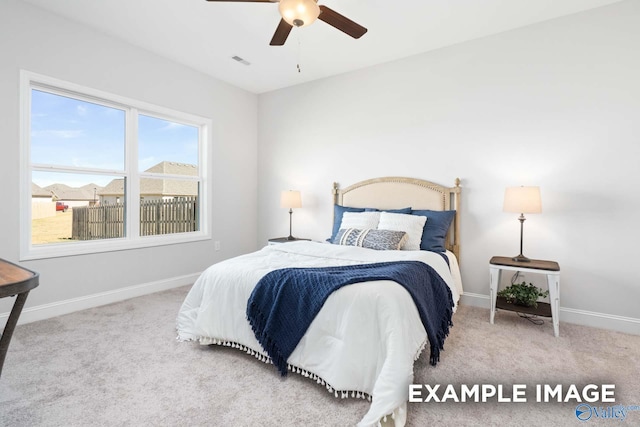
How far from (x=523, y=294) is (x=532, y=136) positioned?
149 cm

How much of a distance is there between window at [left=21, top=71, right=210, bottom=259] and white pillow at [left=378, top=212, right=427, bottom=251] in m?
2.49

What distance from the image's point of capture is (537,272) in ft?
8.50

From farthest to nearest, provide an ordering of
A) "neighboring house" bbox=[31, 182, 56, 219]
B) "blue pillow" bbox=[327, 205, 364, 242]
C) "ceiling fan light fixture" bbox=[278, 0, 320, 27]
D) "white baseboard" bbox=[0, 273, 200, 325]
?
"blue pillow" bbox=[327, 205, 364, 242]
"neighboring house" bbox=[31, 182, 56, 219]
"white baseboard" bbox=[0, 273, 200, 325]
"ceiling fan light fixture" bbox=[278, 0, 320, 27]

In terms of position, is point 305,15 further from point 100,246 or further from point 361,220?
point 100,246

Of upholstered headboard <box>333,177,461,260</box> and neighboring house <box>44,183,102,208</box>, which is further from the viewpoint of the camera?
upholstered headboard <box>333,177,461,260</box>

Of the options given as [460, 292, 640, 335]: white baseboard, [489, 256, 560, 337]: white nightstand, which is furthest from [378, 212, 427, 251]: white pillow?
[460, 292, 640, 335]: white baseboard

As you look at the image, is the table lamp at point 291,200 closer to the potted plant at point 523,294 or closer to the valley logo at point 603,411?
the potted plant at point 523,294

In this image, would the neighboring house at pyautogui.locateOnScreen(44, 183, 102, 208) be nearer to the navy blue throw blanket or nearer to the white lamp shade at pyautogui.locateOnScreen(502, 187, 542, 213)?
the navy blue throw blanket

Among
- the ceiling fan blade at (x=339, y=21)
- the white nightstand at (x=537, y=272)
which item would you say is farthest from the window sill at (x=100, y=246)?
the white nightstand at (x=537, y=272)

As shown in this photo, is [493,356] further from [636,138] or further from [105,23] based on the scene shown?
[105,23]

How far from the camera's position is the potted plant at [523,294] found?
272 cm

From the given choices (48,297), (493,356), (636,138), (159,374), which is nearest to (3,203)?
(48,297)

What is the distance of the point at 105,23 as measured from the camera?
3.02 m

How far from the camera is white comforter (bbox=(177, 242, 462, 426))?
1515mm
